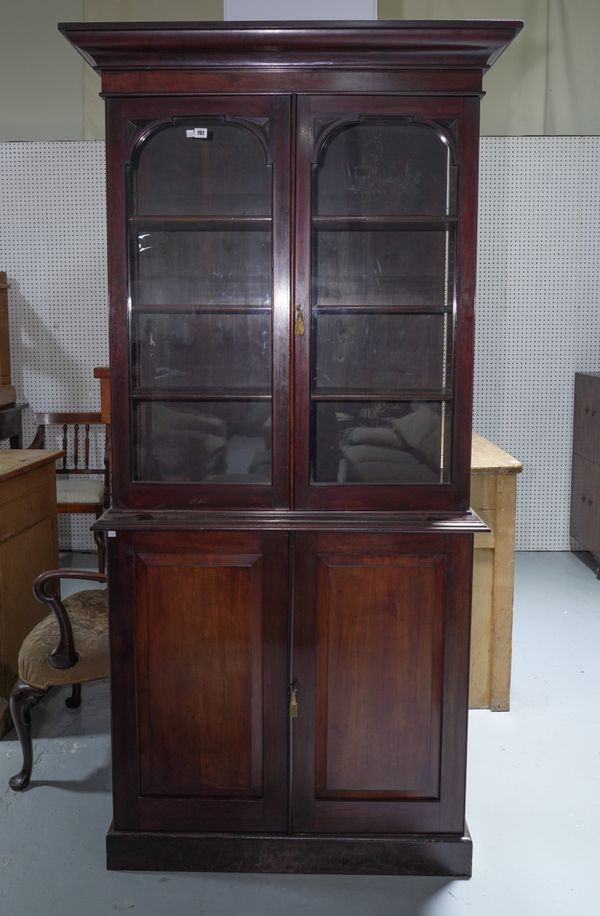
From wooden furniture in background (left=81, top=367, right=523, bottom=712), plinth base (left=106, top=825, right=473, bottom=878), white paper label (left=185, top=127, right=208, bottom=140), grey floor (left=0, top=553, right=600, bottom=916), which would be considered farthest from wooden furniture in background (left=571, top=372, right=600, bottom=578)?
white paper label (left=185, top=127, right=208, bottom=140)

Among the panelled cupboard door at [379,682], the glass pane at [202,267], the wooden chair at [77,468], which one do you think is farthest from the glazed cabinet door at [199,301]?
the wooden chair at [77,468]

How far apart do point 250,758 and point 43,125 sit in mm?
4481

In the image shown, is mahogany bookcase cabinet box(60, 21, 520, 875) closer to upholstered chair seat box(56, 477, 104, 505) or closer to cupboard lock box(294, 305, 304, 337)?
cupboard lock box(294, 305, 304, 337)

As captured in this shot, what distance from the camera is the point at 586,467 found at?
545 centimetres

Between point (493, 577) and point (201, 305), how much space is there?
67.9 inches

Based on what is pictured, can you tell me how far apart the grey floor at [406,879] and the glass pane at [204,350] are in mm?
1445

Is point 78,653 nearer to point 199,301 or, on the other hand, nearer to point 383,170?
point 199,301

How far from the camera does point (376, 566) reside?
2.43 m

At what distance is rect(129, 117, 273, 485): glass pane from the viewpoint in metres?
2.38

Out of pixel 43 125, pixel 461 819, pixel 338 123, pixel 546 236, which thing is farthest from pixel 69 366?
pixel 461 819

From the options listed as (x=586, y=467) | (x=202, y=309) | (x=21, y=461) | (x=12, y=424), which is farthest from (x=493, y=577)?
(x=12, y=424)

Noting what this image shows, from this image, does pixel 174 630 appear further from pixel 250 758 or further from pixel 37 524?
pixel 37 524

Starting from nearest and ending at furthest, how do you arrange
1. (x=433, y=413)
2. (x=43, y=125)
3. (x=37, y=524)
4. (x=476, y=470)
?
(x=433, y=413)
(x=476, y=470)
(x=37, y=524)
(x=43, y=125)

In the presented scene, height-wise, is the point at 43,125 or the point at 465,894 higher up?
the point at 43,125
